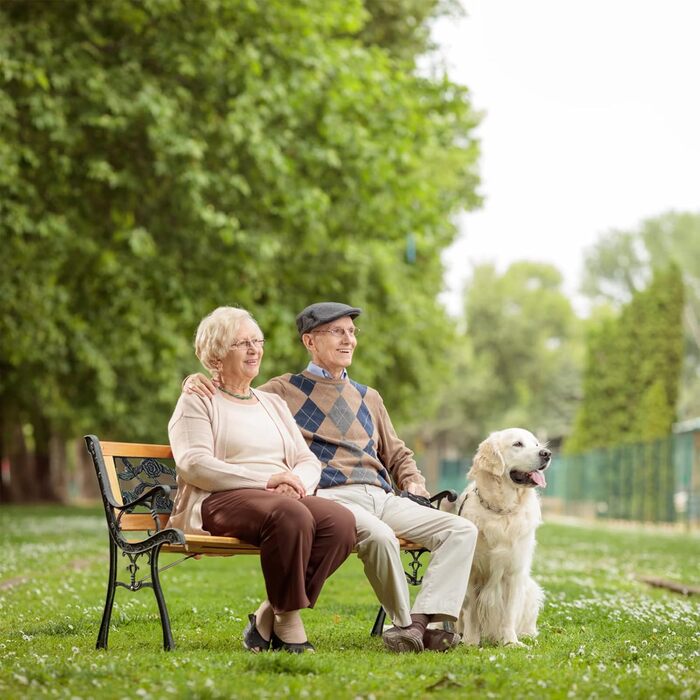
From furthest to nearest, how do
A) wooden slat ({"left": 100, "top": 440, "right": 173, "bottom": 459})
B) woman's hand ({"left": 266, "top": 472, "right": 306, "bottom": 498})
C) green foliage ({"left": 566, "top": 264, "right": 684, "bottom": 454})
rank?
green foliage ({"left": 566, "top": 264, "right": 684, "bottom": 454}), wooden slat ({"left": 100, "top": 440, "right": 173, "bottom": 459}), woman's hand ({"left": 266, "top": 472, "right": 306, "bottom": 498})

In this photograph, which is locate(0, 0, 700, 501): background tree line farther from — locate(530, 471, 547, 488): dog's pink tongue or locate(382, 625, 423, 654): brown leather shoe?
locate(382, 625, 423, 654): brown leather shoe

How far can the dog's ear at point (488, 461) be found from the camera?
23.5 ft

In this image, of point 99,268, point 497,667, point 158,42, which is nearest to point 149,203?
point 99,268

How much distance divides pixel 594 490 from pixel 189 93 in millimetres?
27259

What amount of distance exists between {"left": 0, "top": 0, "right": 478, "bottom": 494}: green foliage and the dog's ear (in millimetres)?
9125

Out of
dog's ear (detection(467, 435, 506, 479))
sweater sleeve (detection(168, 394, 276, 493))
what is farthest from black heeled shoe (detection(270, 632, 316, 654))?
dog's ear (detection(467, 435, 506, 479))

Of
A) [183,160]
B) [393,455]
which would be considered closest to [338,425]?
[393,455]

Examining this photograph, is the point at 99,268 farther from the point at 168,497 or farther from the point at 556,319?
the point at 556,319

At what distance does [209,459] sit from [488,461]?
1647mm

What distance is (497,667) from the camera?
5.88 meters

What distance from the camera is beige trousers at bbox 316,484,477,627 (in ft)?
21.8

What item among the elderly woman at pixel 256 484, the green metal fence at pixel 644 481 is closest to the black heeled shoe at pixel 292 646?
the elderly woman at pixel 256 484

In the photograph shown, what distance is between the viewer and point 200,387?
671 cm

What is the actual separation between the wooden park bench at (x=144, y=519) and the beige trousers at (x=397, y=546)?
0.68 feet
